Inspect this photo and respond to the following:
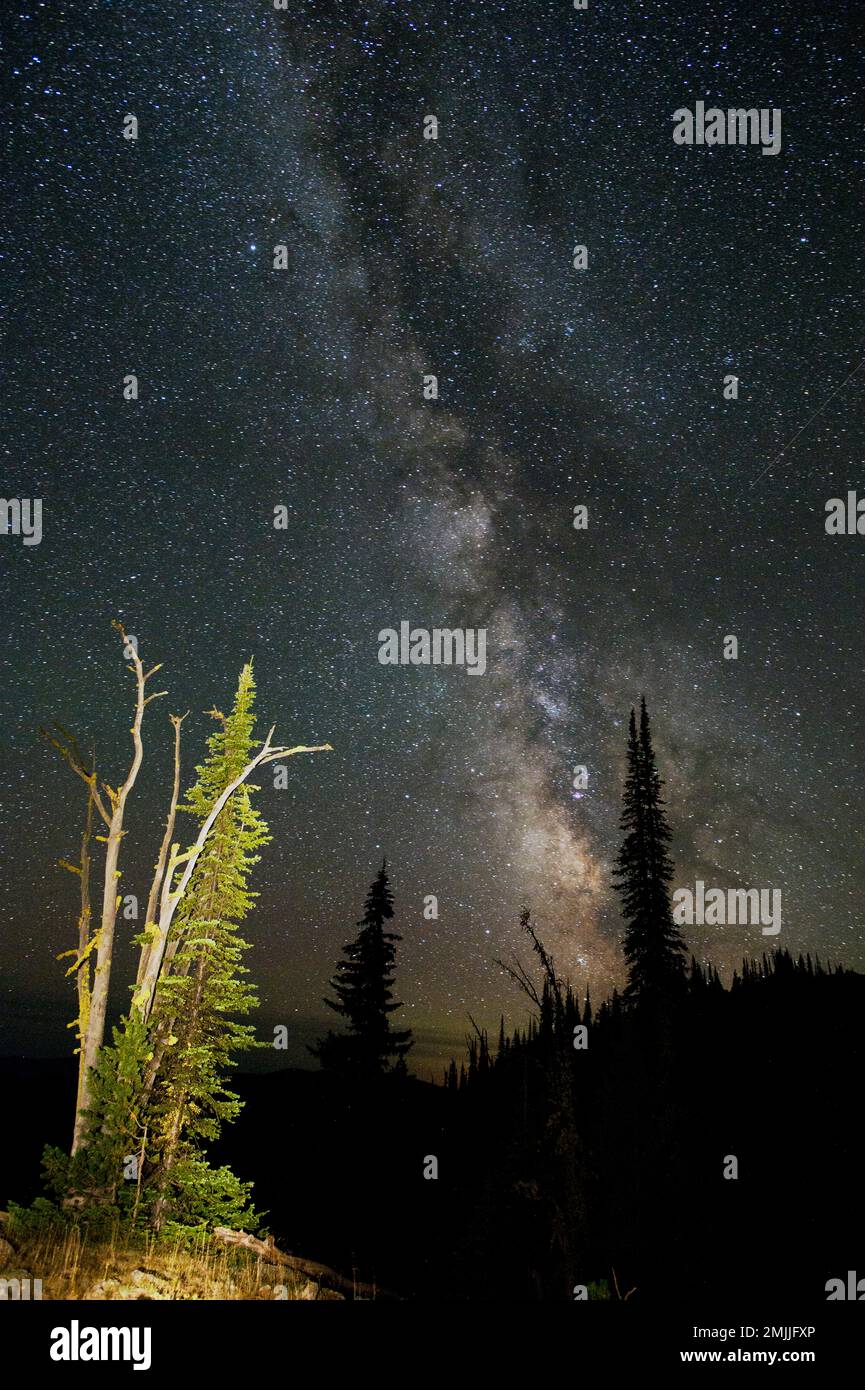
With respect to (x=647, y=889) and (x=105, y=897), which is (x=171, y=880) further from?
(x=647, y=889)

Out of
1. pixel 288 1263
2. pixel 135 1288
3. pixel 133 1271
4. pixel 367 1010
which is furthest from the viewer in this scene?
pixel 367 1010

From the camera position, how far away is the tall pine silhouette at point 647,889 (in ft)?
120

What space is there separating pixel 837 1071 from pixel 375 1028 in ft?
88.2

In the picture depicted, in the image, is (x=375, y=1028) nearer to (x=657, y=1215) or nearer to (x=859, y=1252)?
(x=657, y=1215)

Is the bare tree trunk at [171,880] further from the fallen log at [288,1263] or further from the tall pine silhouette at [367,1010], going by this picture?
the tall pine silhouette at [367,1010]

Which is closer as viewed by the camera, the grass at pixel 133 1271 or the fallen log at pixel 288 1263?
the grass at pixel 133 1271

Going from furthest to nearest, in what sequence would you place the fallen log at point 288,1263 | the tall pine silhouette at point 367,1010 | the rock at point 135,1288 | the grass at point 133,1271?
the tall pine silhouette at point 367,1010 → the fallen log at point 288,1263 → the grass at point 133,1271 → the rock at point 135,1288

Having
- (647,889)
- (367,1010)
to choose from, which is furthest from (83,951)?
(647,889)

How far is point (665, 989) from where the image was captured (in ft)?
117

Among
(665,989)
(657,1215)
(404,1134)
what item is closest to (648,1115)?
(657,1215)

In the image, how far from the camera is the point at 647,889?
127ft

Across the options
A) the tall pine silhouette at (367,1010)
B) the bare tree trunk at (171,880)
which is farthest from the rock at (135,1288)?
the tall pine silhouette at (367,1010)

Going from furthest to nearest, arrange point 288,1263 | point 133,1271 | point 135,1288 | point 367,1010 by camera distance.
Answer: point 367,1010 < point 288,1263 < point 133,1271 < point 135,1288

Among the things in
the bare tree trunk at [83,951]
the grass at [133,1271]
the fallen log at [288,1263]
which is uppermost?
the bare tree trunk at [83,951]
